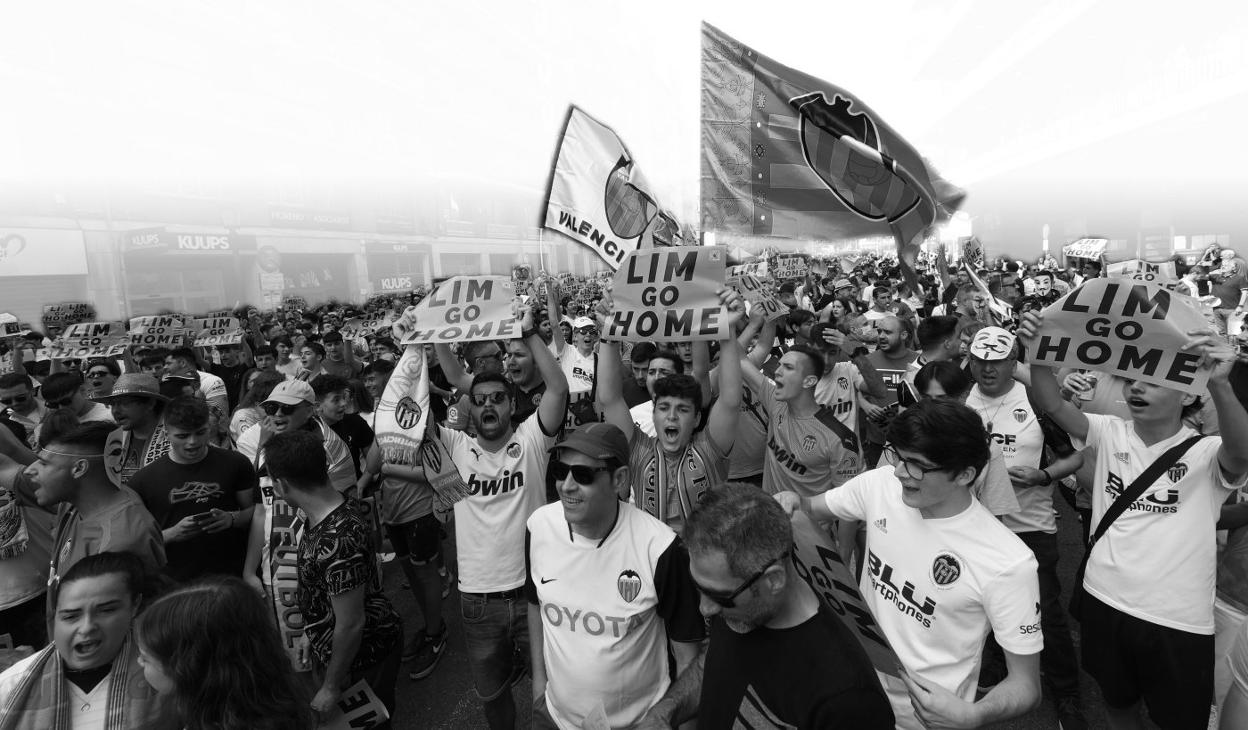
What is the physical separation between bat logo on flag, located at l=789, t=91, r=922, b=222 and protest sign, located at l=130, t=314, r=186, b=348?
8.47 metres

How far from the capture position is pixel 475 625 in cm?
321

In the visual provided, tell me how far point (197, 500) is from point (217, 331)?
24.4 ft

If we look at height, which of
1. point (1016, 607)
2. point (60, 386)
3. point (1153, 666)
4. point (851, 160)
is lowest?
point (60, 386)

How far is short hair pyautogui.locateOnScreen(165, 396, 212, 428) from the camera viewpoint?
336 centimetres

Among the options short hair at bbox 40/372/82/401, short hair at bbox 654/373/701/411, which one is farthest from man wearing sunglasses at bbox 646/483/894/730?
short hair at bbox 40/372/82/401

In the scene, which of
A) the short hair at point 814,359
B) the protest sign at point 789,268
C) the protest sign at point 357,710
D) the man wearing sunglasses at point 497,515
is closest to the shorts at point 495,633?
the man wearing sunglasses at point 497,515

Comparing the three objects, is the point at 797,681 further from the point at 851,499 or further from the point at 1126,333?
the point at 1126,333

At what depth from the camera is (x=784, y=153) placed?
6.98 metres

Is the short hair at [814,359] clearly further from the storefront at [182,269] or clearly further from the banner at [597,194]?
the storefront at [182,269]

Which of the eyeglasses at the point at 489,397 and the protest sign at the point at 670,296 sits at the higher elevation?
the protest sign at the point at 670,296

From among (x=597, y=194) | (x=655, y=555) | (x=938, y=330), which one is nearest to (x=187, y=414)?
(x=655, y=555)

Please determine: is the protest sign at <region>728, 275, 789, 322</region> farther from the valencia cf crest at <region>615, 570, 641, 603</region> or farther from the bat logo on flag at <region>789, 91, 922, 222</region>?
the valencia cf crest at <region>615, 570, 641, 603</region>

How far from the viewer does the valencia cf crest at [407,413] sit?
11.7 ft

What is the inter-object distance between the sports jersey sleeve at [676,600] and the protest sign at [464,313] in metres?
1.87
